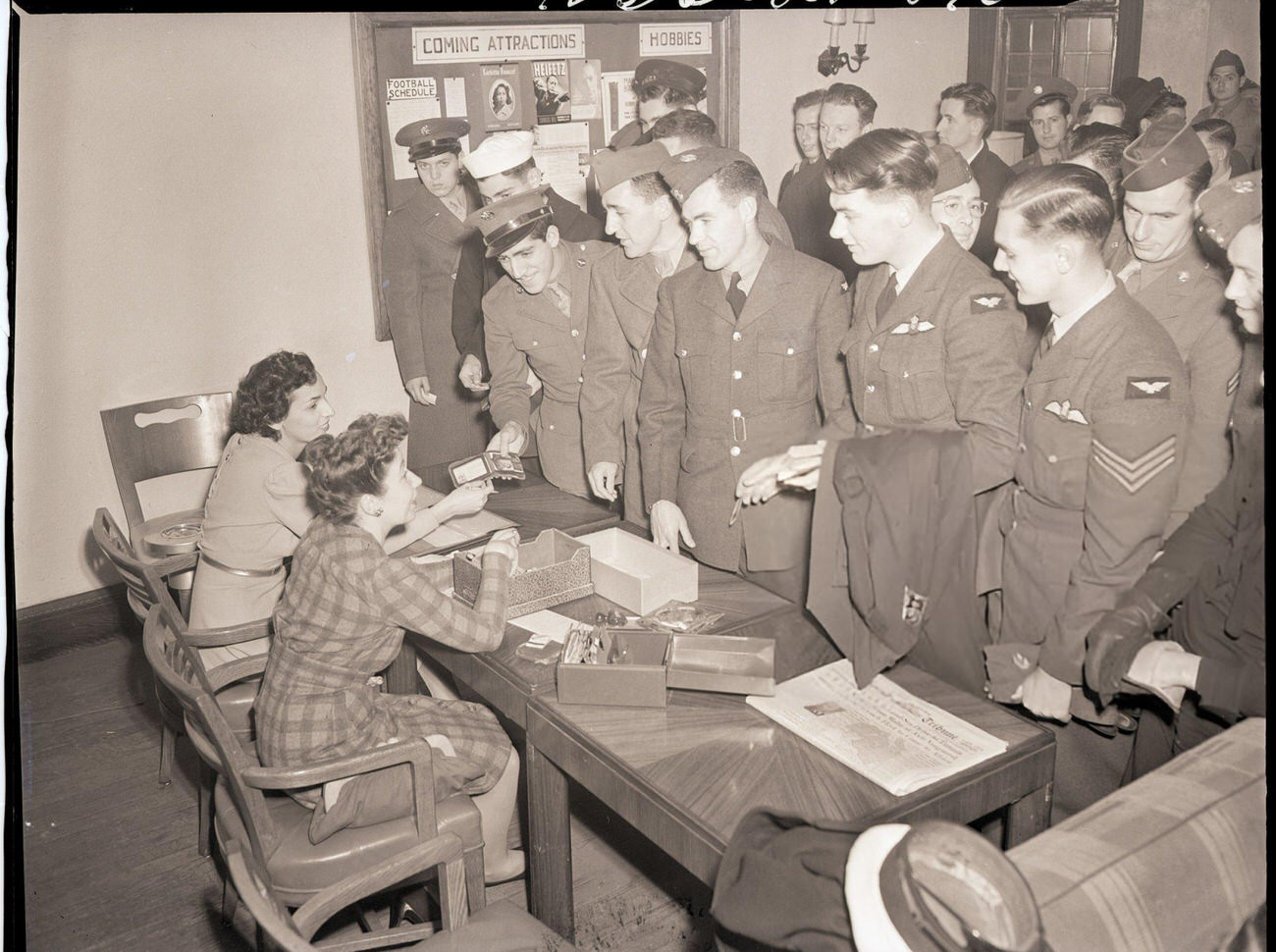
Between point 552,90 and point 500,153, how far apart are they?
22 cm

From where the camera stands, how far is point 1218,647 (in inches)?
76.0

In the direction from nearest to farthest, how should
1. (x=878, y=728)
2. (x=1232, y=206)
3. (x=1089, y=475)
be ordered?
(x=1232, y=206) < (x=1089, y=475) < (x=878, y=728)

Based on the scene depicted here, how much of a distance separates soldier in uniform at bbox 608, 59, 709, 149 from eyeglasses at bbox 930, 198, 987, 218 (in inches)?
30.4

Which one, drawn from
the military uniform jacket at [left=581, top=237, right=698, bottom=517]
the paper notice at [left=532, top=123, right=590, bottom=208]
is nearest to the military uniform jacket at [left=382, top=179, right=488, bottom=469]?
the paper notice at [left=532, top=123, right=590, bottom=208]

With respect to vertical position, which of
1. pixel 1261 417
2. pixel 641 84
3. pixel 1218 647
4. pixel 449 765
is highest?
pixel 641 84

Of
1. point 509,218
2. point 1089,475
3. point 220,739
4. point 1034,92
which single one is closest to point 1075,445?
point 1089,475

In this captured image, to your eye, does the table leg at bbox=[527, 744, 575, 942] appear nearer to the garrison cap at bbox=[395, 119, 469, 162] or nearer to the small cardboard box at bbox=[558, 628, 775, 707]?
the small cardboard box at bbox=[558, 628, 775, 707]

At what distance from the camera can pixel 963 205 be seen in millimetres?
2209

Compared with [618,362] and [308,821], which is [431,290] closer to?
[618,362]

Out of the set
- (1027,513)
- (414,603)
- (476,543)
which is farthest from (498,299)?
(1027,513)

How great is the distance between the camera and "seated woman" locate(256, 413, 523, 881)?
8.06 feet

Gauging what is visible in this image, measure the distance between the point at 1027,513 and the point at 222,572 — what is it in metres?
Answer: 2.20

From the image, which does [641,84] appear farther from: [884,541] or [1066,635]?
[1066,635]

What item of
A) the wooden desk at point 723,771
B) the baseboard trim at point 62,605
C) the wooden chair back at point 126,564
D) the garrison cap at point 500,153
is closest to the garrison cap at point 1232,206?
the wooden desk at point 723,771
